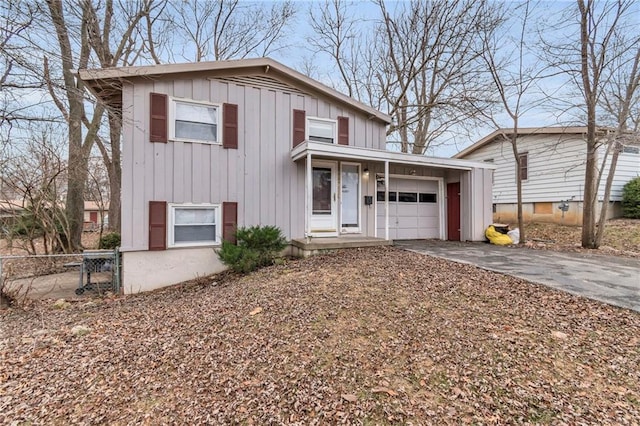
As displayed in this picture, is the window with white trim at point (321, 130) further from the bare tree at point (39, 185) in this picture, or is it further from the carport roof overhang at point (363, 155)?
the bare tree at point (39, 185)

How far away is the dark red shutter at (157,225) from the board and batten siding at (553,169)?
13059 mm

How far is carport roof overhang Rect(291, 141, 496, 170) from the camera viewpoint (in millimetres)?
7102

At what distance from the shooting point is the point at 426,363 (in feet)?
9.27

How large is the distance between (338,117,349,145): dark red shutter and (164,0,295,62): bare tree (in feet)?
Result: 28.9

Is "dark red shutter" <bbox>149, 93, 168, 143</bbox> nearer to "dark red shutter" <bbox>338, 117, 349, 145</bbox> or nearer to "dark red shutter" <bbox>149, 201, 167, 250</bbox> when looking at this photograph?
"dark red shutter" <bbox>149, 201, 167, 250</bbox>

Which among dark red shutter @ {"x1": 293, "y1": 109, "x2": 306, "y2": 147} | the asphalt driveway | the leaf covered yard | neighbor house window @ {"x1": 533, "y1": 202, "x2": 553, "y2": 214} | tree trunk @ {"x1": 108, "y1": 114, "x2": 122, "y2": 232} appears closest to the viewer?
the leaf covered yard

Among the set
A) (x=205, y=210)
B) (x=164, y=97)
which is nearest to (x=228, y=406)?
(x=205, y=210)

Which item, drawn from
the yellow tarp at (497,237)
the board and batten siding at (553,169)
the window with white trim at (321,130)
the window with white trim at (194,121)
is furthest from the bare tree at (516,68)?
the window with white trim at (194,121)

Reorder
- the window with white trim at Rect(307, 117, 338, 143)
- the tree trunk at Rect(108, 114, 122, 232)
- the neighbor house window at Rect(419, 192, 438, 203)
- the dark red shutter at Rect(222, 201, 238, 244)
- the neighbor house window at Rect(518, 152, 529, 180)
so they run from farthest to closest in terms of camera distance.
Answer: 1. the neighbor house window at Rect(518, 152, 529, 180)
2. the tree trunk at Rect(108, 114, 122, 232)
3. the neighbor house window at Rect(419, 192, 438, 203)
4. the window with white trim at Rect(307, 117, 338, 143)
5. the dark red shutter at Rect(222, 201, 238, 244)

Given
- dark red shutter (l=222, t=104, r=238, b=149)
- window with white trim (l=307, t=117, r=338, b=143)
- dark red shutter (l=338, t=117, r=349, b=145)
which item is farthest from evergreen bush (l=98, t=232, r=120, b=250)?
dark red shutter (l=338, t=117, r=349, b=145)

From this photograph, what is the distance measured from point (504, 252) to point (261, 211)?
6161 mm

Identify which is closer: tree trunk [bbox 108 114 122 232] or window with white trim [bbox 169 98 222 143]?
window with white trim [bbox 169 98 222 143]

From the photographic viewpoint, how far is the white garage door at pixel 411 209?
9.48 meters

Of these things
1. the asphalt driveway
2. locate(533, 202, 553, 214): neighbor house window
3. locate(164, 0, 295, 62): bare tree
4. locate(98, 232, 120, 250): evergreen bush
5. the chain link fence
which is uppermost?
locate(164, 0, 295, 62): bare tree
